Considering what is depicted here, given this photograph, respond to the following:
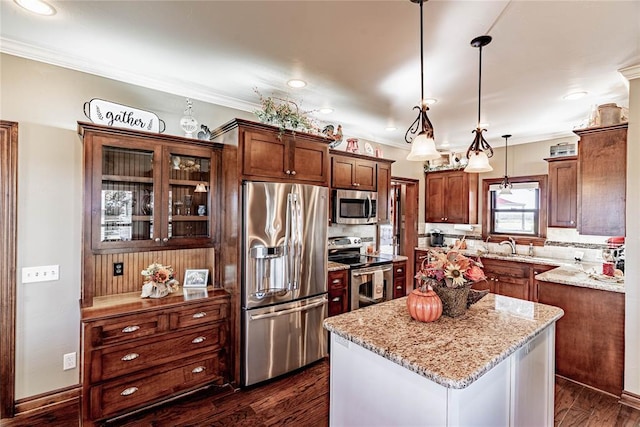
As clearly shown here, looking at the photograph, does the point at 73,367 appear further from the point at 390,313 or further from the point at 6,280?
the point at 390,313

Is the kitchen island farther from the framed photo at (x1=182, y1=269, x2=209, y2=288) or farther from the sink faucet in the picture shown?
the sink faucet

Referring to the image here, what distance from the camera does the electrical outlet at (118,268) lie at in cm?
274

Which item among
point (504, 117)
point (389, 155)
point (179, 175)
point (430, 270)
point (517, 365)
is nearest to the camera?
point (517, 365)

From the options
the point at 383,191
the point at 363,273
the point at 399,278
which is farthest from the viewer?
the point at 383,191

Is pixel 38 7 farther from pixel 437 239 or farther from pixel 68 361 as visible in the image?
pixel 437 239

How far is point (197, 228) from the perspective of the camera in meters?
2.97

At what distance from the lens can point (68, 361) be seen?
2568 millimetres

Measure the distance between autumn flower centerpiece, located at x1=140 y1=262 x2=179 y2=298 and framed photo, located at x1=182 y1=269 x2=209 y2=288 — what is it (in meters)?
0.24

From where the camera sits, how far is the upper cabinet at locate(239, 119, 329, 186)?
9.25ft

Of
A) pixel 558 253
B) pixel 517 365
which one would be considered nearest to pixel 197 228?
pixel 517 365

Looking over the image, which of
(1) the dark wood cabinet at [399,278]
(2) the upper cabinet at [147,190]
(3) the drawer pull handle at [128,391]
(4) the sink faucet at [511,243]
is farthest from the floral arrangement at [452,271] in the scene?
(4) the sink faucet at [511,243]

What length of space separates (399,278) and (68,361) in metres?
3.70

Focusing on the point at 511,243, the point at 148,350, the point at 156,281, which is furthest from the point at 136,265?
the point at 511,243

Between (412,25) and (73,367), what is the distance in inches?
142
